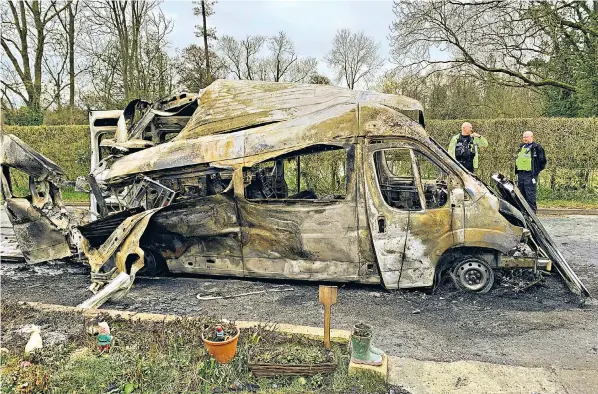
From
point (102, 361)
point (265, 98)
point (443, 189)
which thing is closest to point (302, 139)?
point (265, 98)

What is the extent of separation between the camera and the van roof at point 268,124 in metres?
5.84

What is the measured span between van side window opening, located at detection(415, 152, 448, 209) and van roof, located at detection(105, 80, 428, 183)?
33 centimetres

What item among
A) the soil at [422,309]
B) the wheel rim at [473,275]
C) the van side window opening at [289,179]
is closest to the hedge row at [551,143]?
the van side window opening at [289,179]

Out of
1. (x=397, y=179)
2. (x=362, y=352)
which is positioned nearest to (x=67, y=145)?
(x=397, y=179)

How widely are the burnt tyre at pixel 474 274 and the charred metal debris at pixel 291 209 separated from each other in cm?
1

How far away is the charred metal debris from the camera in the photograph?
5746 millimetres

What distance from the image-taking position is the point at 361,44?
32.7 metres

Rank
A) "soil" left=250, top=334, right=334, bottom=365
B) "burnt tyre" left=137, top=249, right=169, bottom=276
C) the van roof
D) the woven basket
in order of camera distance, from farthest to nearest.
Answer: "burnt tyre" left=137, top=249, right=169, bottom=276, the van roof, "soil" left=250, top=334, right=334, bottom=365, the woven basket

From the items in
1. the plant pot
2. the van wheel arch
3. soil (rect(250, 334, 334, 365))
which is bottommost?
soil (rect(250, 334, 334, 365))

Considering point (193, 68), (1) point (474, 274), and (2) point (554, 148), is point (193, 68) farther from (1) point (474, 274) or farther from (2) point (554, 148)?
(1) point (474, 274)

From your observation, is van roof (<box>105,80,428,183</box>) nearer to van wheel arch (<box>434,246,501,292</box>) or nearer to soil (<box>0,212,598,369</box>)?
van wheel arch (<box>434,246,501,292</box>)

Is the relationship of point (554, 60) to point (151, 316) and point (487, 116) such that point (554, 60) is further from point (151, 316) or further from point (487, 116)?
point (151, 316)

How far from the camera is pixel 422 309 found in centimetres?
556

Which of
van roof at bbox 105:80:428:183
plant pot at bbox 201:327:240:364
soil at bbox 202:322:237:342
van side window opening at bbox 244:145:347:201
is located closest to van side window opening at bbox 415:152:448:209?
van roof at bbox 105:80:428:183
